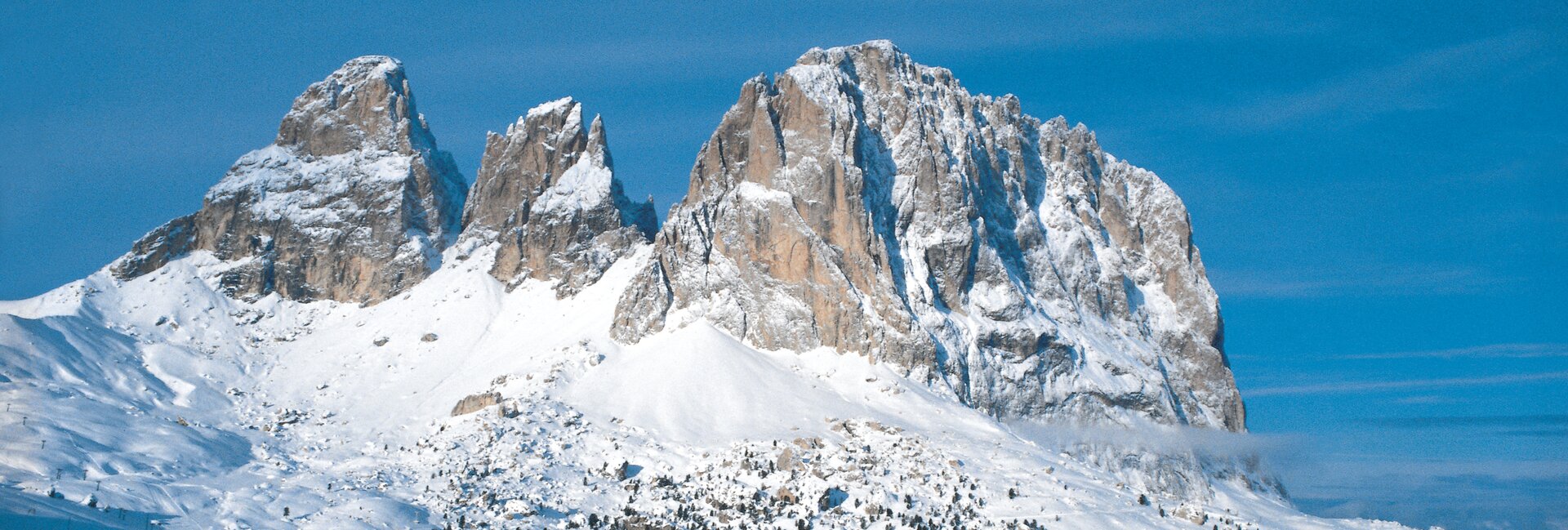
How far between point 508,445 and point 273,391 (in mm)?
42979

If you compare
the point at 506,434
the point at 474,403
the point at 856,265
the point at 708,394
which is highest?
the point at 856,265

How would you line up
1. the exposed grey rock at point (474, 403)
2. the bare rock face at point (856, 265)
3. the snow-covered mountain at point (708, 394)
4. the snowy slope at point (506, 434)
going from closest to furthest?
the snowy slope at point (506, 434)
the snow-covered mountain at point (708, 394)
the exposed grey rock at point (474, 403)
the bare rock face at point (856, 265)

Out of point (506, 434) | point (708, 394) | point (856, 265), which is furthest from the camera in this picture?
point (856, 265)

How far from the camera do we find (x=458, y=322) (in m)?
197

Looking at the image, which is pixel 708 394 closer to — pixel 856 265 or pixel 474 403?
pixel 474 403

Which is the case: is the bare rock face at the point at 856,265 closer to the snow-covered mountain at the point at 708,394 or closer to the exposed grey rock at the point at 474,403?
the snow-covered mountain at the point at 708,394

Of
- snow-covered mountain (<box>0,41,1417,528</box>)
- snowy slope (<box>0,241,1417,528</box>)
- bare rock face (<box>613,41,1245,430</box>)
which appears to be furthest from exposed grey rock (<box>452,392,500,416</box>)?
bare rock face (<box>613,41,1245,430</box>)

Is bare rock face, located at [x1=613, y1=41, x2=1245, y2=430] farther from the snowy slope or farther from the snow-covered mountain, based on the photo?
the snowy slope

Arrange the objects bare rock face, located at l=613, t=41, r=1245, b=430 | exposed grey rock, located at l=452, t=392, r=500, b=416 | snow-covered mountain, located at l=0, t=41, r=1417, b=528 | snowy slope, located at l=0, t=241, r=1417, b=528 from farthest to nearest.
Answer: bare rock face, located at l=613, t=41, r=1245, b=430
exposed grey rock, located at l=452, t=392, r=500, b=416
snow-covered mountain, located at l=0, t=41, r=1417, b=528
snowy slope, located at l=0, t=241, r=1417, b=528

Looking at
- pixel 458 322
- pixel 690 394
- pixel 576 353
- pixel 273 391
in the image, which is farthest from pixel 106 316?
pixel 690 394

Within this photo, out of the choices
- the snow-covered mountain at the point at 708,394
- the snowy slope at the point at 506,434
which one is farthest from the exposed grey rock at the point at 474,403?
the snowy slope at the point at 506,434

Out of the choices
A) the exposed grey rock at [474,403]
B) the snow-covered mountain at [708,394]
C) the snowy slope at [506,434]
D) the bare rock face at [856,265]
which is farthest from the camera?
the bare rock face at [856,265]

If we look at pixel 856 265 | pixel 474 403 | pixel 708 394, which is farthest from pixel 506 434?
pixel 856 265

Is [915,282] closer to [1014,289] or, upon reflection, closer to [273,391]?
[1014,289]
